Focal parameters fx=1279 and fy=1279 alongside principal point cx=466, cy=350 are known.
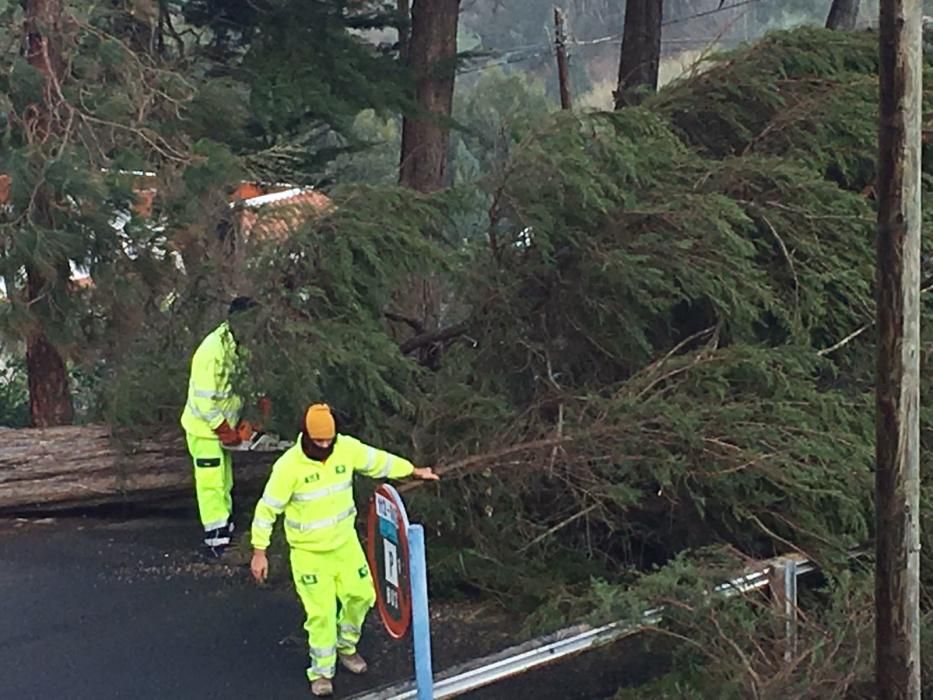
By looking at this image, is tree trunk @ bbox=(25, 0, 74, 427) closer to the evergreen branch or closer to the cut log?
the cut log

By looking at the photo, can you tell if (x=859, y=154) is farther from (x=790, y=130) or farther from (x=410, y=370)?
(x=410, y=370)

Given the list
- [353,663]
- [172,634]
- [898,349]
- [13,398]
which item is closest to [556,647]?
[353,663]

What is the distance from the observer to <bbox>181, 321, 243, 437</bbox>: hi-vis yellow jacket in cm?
746

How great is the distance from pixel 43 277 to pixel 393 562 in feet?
19.5

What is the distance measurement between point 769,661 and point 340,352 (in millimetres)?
2846

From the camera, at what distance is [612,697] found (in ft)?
19.2

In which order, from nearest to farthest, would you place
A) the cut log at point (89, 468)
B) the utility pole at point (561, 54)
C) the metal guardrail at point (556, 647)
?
1. the metal guardrail at point (556, 647)
2. the cut log at point (89, 468)
3. the utility pole at point (561, 54)

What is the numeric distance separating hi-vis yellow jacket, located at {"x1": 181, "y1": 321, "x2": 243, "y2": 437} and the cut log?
3.04 ft

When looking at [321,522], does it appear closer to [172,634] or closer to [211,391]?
[172,634]

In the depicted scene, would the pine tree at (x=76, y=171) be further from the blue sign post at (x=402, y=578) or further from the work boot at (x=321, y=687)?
the blue sign post at (x=402, y=578)

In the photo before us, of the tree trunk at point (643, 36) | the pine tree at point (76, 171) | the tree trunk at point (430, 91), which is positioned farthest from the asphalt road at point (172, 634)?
the tree trunk at point (643, 36)

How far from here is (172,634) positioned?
A: 6707 millimetres

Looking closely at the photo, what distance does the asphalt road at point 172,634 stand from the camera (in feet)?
19.9

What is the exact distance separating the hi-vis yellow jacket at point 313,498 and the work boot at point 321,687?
0.61 m
